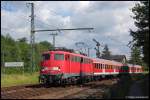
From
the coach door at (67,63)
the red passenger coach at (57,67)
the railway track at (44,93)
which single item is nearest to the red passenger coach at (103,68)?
the red passenger coach at (57,67)

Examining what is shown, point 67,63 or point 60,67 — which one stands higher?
point 67,63

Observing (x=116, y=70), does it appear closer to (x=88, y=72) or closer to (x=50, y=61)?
(x=88, y=72)

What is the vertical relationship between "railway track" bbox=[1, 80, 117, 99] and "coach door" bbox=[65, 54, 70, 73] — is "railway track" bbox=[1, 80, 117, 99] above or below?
below

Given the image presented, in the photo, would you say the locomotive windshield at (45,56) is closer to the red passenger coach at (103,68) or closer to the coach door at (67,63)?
the coach door at (67,63)

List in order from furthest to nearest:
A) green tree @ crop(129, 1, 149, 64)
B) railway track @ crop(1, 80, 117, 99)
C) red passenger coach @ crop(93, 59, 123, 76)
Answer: red passenger coach @ crop(93, 59, 123, 76), green tree @ crop(129, 1, 149, 64), railway track @ crop(1, 80, 117, 99)

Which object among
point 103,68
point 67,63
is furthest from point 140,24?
point 103,68

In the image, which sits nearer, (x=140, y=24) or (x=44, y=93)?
(x=44, y=93)

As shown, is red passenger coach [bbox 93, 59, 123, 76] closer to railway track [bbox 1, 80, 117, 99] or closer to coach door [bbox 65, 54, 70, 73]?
coach door [bbox 65, 54, 70, 73]

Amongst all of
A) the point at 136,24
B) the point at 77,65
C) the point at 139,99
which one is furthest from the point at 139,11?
the point at 139,99

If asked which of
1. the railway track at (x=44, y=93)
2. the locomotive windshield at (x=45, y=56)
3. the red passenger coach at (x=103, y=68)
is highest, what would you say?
the locomotive windshield at (x=45, y=56)

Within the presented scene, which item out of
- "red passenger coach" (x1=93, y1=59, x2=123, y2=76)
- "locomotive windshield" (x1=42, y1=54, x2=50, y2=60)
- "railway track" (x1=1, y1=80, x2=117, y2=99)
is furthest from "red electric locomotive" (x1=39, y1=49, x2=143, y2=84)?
"red passenger coach" (x1=93, y1=59, x2=123, y2=76)

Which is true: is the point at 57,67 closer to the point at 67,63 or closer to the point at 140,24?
the point at 67,63

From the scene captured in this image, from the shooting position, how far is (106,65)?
65562mm

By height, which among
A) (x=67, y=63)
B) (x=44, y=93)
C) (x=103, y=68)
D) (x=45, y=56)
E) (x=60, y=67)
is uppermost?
(x=45, y=56)
